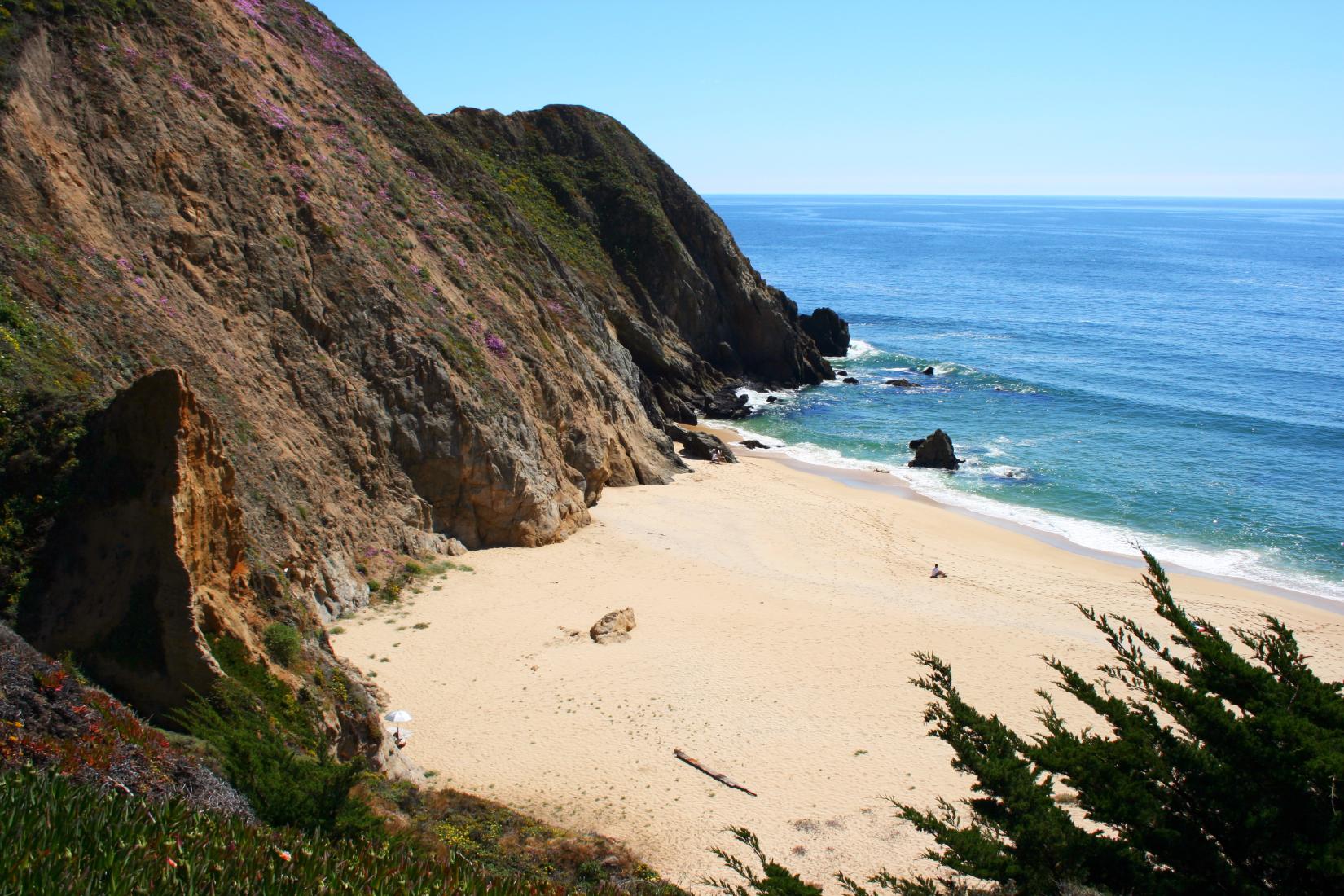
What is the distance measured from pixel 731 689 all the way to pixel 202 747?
9918mm

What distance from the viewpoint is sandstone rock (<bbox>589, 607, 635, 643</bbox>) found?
62.7 ft

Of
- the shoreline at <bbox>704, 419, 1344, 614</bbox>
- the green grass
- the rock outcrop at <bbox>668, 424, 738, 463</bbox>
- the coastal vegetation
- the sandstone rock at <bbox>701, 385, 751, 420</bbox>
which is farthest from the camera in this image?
the sandstone rock at <bbox>701, 385, 751, 420</bbox>

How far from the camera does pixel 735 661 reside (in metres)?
18.8

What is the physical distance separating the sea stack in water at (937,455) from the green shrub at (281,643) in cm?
3135

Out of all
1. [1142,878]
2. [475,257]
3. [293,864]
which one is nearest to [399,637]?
[293,864]

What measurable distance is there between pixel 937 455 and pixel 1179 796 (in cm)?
3147

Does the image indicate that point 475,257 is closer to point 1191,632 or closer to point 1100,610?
point 1100,610

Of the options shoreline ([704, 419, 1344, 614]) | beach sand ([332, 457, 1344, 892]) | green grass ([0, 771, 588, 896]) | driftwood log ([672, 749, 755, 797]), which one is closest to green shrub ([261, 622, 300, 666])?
beach sand ([332, 457, 1344, 892])

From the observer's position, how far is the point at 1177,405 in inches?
1939

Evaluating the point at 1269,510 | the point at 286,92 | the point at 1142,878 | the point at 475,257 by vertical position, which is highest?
the point at 286,92

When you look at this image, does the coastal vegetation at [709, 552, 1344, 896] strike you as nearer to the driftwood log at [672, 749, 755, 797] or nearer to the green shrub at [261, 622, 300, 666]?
the driftwood log at [672, 749, 755, 797]

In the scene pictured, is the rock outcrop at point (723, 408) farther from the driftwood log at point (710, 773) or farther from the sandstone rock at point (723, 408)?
the driftwood log at point (710, 773)

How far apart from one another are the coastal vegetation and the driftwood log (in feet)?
16.8

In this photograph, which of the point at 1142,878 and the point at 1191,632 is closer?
the point at 1142,878
